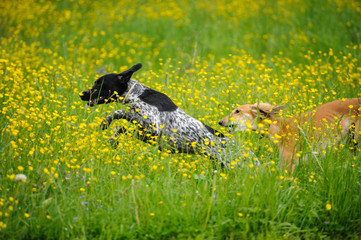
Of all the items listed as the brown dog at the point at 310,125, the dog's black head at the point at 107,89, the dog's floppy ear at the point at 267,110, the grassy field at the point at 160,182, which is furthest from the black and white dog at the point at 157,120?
the dog's floppy ear at the point at 267,110

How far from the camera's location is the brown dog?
183 inches

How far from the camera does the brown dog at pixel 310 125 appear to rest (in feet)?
15.3

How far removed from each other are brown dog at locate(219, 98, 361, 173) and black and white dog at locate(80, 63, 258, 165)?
38 cm

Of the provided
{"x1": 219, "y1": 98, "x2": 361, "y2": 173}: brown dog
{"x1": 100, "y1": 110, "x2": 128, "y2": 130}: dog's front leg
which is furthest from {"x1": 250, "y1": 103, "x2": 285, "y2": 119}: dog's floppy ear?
{"x1": 100, "y1": 110, "x2": 128, "y2": 130}: dog's front leg

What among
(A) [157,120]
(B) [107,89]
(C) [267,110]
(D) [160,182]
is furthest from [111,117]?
(C) [267,110]

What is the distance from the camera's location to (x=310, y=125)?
15.8 feet

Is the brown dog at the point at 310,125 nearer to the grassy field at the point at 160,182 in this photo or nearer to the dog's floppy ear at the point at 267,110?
the dog's floppy ear at the point at 267,110

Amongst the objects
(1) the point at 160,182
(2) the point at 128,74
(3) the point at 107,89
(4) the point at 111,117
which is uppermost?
(2) the point at 128,74

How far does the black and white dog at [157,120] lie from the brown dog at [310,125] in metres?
0.38

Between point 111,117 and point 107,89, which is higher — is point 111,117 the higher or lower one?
the lower one

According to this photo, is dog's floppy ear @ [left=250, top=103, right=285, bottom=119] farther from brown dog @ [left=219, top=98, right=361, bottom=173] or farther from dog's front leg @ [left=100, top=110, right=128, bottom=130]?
dog's front leg @ [left=100, top=110, right=128, bottom=130]

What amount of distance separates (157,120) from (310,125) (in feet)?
6.82

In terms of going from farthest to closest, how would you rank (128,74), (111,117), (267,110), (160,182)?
(267,110)
(128,74)
(111,117)
(160,182)

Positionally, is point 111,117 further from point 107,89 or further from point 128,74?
point 128,74
